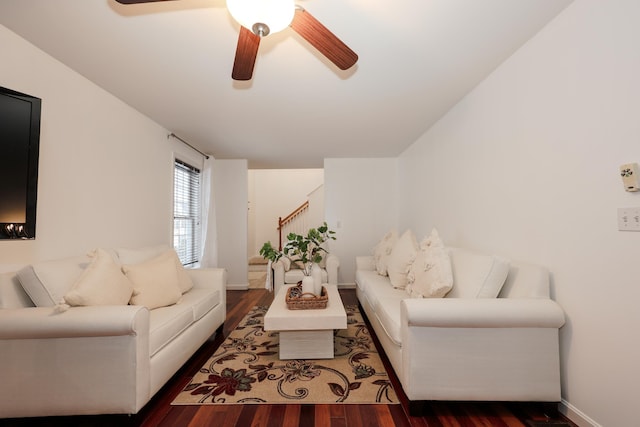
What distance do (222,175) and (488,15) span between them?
452 cm

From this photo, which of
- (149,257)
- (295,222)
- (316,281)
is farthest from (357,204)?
(149,257)

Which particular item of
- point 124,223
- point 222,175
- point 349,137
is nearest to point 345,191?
point 349,137

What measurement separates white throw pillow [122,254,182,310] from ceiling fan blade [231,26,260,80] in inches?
65.6

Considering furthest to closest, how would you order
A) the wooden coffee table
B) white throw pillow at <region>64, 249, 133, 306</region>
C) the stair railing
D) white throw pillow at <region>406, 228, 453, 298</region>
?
the stair railing, the wooden coffee table, white throw pillow at <region>406, 228, 453, 298</region>, white throw pillow at <region>64, 249, 133, 306</region>

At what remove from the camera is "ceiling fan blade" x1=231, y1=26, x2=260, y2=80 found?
1.39 m

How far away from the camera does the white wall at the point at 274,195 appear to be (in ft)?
27.7

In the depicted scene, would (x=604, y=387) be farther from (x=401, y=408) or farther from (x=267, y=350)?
(x=267, y=350)

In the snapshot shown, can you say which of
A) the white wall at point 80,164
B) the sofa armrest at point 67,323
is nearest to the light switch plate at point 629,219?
the sofa armrest at point 67,323

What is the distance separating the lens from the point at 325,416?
164 cm

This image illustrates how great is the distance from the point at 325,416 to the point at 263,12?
211 cm

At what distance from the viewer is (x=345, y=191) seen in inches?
201

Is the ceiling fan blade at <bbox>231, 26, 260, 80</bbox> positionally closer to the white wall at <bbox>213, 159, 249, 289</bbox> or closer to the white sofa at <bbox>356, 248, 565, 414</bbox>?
the white sofa at <bbox>356, 248, 565, 414</bbox>

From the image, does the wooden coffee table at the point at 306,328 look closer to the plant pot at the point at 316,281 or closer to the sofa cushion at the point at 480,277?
the plant pot at the point at 316,281

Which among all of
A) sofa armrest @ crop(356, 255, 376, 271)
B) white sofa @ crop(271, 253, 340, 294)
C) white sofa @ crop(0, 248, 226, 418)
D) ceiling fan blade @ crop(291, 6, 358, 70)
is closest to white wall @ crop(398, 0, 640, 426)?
ceiling fan blade @ crop(291, 6, 358, 70)
